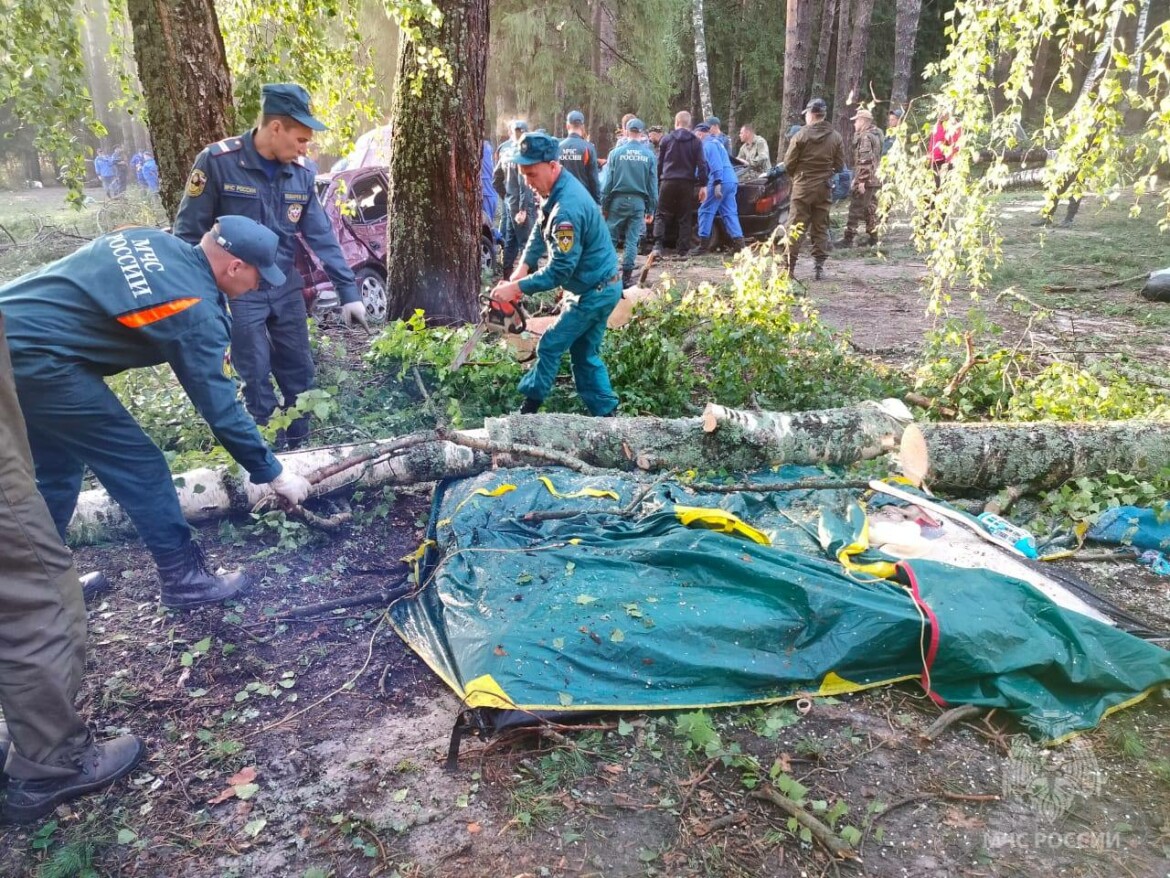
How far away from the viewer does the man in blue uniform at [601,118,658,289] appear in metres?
8.93

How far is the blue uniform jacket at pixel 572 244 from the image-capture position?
454cm

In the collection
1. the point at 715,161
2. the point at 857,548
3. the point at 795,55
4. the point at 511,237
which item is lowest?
the point at 857,548

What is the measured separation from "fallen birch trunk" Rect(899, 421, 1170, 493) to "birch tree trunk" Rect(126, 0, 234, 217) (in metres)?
4.91

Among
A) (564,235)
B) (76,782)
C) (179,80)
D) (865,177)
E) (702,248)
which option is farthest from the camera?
(702,248)

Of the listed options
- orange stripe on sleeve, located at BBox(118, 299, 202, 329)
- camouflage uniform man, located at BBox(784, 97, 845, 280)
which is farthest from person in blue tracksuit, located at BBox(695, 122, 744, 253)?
orange stripe on sleeve, located at BBox(118, 299, 202, 329)

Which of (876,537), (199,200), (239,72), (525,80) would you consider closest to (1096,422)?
(876,537)

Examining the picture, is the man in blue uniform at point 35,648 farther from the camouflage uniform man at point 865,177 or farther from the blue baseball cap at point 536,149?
the camouflage uniform man at point 865,177

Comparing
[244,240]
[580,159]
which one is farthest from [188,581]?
[580,159]

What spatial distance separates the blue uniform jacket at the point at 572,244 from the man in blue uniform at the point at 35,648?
10.0 ft

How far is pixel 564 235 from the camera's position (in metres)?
4.52

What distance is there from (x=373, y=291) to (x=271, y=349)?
3381 mm

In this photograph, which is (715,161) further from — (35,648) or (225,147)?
(35,648)

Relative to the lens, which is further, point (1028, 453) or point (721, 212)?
point (721, 212)

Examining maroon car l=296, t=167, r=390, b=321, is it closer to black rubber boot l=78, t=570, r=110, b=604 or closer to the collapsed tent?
black rubber boot l=78, t=570, r=110, b=604
